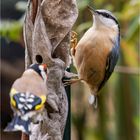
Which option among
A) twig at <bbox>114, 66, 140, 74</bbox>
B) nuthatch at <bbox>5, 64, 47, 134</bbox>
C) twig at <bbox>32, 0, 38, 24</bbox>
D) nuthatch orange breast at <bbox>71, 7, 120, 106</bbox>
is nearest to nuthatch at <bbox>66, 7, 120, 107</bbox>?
nuthatch orange breast at <bbox>71, 7, 120, 106</bbox>

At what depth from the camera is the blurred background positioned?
3.55 meters

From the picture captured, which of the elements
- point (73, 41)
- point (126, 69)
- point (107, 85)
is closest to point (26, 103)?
point (73, 41)

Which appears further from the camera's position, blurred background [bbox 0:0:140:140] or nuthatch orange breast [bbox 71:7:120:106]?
blurred background [bbox 0:0:140:140]

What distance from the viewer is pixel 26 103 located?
→ 57.1 inches

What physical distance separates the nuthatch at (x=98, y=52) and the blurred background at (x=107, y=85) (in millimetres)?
672

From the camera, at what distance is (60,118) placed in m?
1.73

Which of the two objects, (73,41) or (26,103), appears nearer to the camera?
(26,103)

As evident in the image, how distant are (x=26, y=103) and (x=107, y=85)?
292cm

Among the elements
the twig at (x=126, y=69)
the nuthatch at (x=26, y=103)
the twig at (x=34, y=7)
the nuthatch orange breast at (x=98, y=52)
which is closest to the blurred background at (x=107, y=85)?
the twig at (x=126, y=69)

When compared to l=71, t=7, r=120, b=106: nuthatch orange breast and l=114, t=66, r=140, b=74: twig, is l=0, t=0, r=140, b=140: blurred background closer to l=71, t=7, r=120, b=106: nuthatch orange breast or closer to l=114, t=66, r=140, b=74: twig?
l=114, t=66, r=140, b=74: twig

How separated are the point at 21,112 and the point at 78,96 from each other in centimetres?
304

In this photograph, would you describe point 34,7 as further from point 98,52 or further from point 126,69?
point 126,69

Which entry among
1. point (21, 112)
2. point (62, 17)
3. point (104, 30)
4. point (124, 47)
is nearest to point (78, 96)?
point (124, 47)

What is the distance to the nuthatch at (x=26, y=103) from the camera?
146cm
